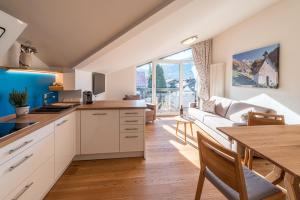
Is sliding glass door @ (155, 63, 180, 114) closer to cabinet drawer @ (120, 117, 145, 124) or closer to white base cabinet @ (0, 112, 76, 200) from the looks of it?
cabinet drawer @ (120, 117, 145, 124)

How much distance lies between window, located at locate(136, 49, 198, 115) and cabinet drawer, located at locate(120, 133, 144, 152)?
12.6ft

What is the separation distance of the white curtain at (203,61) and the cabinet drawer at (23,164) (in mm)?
4871

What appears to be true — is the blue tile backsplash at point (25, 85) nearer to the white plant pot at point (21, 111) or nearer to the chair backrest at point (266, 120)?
the white plant pot at point (21, 111)

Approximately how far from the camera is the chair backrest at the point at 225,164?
1.12 m

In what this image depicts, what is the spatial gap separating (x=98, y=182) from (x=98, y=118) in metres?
0.91

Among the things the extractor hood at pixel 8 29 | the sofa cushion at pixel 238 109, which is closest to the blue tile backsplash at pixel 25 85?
the extractor hood at pixel 8 29

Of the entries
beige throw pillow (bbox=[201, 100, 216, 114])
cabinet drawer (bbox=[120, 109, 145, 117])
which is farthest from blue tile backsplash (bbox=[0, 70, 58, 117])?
beige throw pillow (bbox=[201, 100, 216, 114])

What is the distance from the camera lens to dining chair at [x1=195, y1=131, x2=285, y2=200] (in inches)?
44.6

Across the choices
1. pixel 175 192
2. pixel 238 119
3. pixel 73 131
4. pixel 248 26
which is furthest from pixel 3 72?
pixel 248 26

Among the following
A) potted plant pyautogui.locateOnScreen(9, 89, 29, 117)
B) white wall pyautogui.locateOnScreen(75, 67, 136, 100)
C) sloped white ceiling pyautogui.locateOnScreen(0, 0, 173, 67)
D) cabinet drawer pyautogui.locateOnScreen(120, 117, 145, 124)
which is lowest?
cabinet drawer pyautogui.locateOnScreen(120, 117, 145, 124)

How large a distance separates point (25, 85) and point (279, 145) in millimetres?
2802

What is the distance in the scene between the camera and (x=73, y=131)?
8.96ft

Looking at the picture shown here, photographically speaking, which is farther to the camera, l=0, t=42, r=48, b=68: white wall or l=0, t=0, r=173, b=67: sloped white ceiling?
l=0, t=42, r=48, b=68: white wall

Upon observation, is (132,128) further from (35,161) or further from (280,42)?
(280,42)
